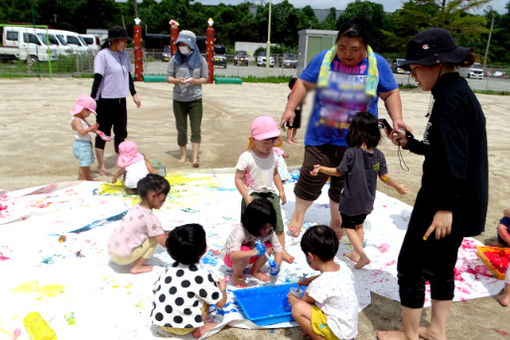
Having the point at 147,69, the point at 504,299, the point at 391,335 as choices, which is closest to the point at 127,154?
the point at 391,335

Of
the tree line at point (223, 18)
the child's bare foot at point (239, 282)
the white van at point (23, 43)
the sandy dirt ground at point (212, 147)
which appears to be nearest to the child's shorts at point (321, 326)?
the sandy dirt ground at point (212, 147)

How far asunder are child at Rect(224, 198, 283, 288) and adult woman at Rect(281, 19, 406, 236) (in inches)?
29.1

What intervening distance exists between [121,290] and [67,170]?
133 inches

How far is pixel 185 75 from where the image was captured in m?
5.78

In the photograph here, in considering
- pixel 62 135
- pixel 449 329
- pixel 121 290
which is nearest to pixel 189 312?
pixel 121 290

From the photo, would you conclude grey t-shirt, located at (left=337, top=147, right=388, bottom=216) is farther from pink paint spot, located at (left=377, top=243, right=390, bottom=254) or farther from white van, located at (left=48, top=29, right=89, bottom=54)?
white van, located at (left=48, top=29, right=89, bottom=54)

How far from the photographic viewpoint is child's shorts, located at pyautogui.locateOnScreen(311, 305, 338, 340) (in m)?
2.37

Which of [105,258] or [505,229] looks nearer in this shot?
[105,258]

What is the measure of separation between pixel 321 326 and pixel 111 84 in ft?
14.2

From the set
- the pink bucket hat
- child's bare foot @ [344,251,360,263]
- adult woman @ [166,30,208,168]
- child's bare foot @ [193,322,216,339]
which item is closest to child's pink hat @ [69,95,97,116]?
the pink bucket hat

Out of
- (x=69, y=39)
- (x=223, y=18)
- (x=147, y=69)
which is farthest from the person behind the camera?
(x=223, y=18)

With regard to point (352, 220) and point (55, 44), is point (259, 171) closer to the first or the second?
point (352, 220)

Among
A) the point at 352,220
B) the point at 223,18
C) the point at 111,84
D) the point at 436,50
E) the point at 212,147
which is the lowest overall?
the point at 212,147

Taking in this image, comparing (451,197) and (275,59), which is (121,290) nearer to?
(451,197)
